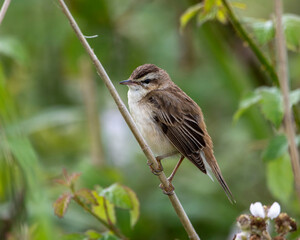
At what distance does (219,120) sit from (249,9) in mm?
1567

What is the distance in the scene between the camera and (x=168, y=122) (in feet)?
11.4

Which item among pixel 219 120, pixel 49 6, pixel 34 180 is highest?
pixel 49 6

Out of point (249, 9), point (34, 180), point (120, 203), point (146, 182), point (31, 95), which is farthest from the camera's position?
point (249, 9)

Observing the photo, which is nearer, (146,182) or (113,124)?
(146,182)

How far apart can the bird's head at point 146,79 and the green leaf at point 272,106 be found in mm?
869

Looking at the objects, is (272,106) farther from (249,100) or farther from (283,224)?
(283,224)

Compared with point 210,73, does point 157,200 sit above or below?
below

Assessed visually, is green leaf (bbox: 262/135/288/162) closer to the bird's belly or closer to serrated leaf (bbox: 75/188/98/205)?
the bird's belly

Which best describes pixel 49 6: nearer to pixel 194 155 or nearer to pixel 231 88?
pixel 231 88

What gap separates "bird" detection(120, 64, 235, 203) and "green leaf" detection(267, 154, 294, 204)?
0.27 m

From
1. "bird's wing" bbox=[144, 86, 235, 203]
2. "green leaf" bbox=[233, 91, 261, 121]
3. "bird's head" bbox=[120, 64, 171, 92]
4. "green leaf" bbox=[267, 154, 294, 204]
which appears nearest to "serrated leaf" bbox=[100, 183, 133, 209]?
"bird's wing" bbox=[144, 86, 235, 203]

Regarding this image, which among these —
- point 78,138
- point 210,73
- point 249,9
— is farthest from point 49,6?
point 249,9

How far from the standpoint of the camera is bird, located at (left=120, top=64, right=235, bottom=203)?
3338mm

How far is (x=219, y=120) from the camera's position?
5836mm
